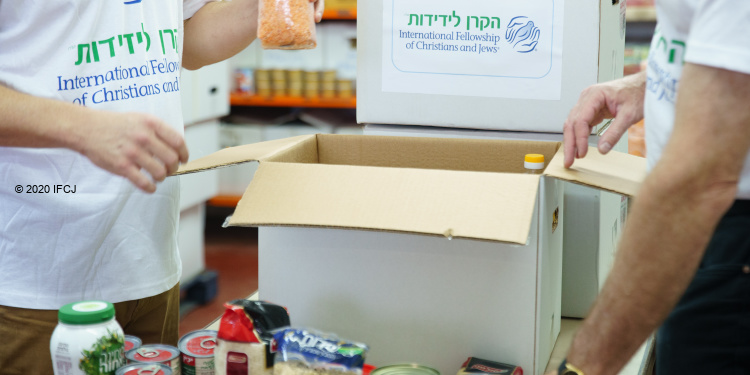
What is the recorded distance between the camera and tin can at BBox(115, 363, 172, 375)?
3.29 feet

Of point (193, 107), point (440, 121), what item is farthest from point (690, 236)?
point (193, 107)

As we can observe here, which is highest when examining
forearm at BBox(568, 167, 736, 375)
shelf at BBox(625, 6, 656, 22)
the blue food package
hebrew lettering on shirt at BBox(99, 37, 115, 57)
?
shelf at BBox(625, 6, 656, 22)

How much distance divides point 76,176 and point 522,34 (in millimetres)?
930

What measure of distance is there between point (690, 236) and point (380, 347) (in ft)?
1.92

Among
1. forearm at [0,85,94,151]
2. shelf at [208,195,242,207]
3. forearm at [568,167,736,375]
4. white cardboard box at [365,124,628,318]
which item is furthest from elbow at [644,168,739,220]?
shelf at [208,195,242,207]

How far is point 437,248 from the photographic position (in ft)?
4.13

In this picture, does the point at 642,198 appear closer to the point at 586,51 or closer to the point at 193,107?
the point at 586,51

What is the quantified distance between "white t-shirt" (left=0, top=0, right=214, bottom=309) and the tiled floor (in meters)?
2.25

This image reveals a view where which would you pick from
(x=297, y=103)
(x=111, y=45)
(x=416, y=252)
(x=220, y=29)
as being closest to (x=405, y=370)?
(x=416, y=252)

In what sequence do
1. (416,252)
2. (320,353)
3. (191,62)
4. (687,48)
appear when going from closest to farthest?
(687,48) → (320,353) → (416,252) → (191,62)

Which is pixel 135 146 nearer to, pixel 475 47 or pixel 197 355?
pixel 197 355

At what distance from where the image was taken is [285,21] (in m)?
1.47

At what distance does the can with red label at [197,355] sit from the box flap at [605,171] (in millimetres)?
585

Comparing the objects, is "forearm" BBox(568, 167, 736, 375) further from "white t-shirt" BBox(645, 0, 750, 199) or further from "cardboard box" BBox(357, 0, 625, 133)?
"cardboard box" BBox(357, 0, 625, 133)
